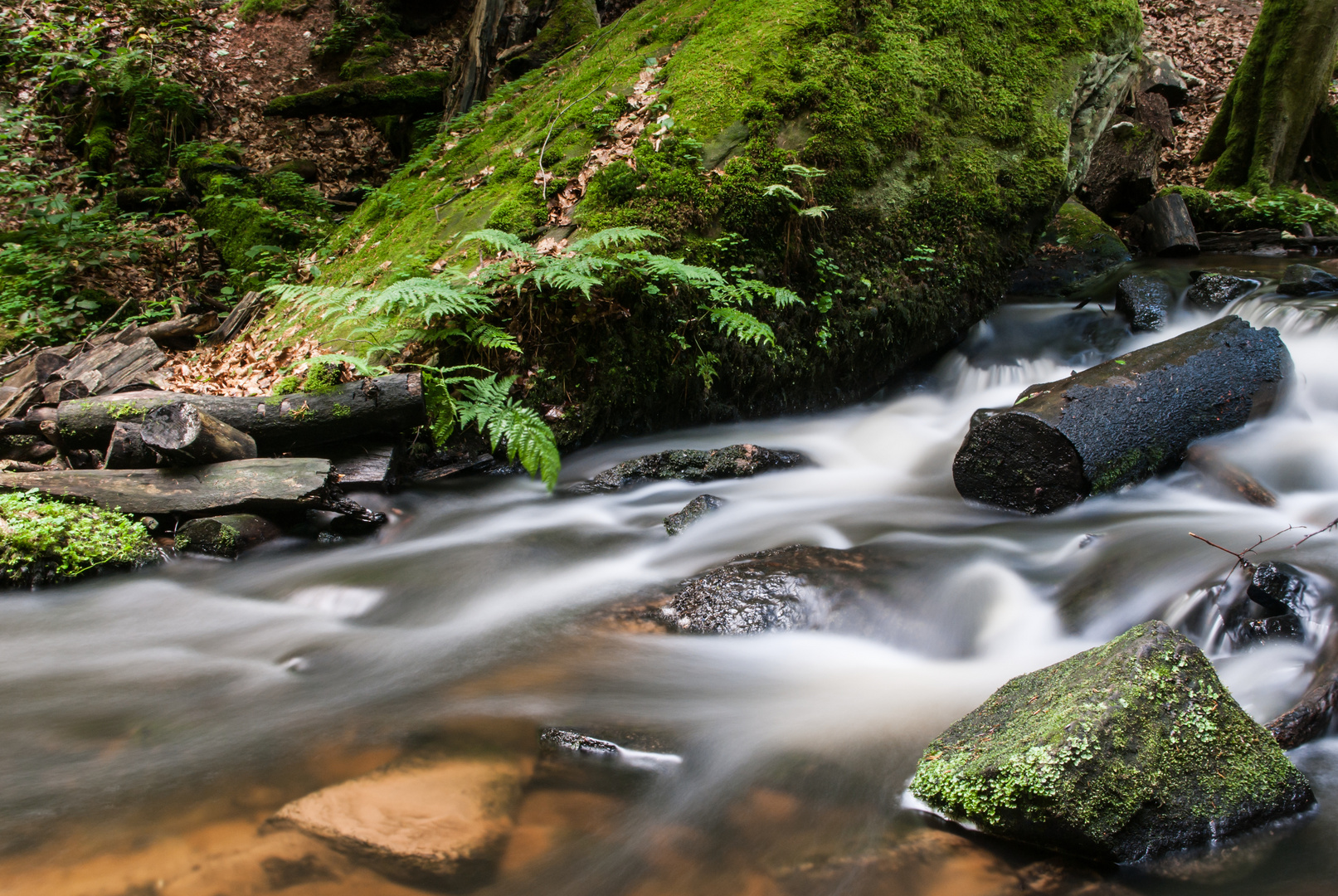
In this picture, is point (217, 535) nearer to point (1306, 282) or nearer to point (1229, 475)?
point (1229, 475)

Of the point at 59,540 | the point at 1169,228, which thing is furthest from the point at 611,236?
the point at 1169,228

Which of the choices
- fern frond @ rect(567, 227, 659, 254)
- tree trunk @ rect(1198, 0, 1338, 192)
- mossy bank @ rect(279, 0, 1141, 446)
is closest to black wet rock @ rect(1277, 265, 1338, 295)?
mossy bank @ rect(279, 0, 1141, 446)

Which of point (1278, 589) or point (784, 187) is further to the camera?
point (784, 187)

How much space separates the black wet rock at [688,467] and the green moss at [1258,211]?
349 inches

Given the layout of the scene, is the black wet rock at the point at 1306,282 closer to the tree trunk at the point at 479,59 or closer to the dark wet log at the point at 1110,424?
the dark wet log at the point at 1110,424

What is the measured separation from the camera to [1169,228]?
33.2 ft

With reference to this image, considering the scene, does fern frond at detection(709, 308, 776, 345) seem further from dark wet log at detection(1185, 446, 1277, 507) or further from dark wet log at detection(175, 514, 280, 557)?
dark wet log at detection(175, 514, 280, 557)

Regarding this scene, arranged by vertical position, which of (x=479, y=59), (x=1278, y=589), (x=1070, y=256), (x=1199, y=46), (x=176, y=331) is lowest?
(x=1278, y=589)

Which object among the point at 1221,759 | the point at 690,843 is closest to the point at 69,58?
the point at 690,843

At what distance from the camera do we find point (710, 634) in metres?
3.54

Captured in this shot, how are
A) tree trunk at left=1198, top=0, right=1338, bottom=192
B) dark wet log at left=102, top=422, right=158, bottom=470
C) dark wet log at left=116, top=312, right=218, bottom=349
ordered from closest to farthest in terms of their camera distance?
dark wet log at left=102, top=422, right=158, bottom=470 < dark wet log at left=116, top=312, right=218, bottom=349 < tree trunk at left=1198, top=0, right=1338, bottom=192

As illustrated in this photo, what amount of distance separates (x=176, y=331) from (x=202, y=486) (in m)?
2.79

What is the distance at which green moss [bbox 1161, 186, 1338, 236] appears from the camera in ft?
34.3

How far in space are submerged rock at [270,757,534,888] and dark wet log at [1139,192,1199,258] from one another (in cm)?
1089
